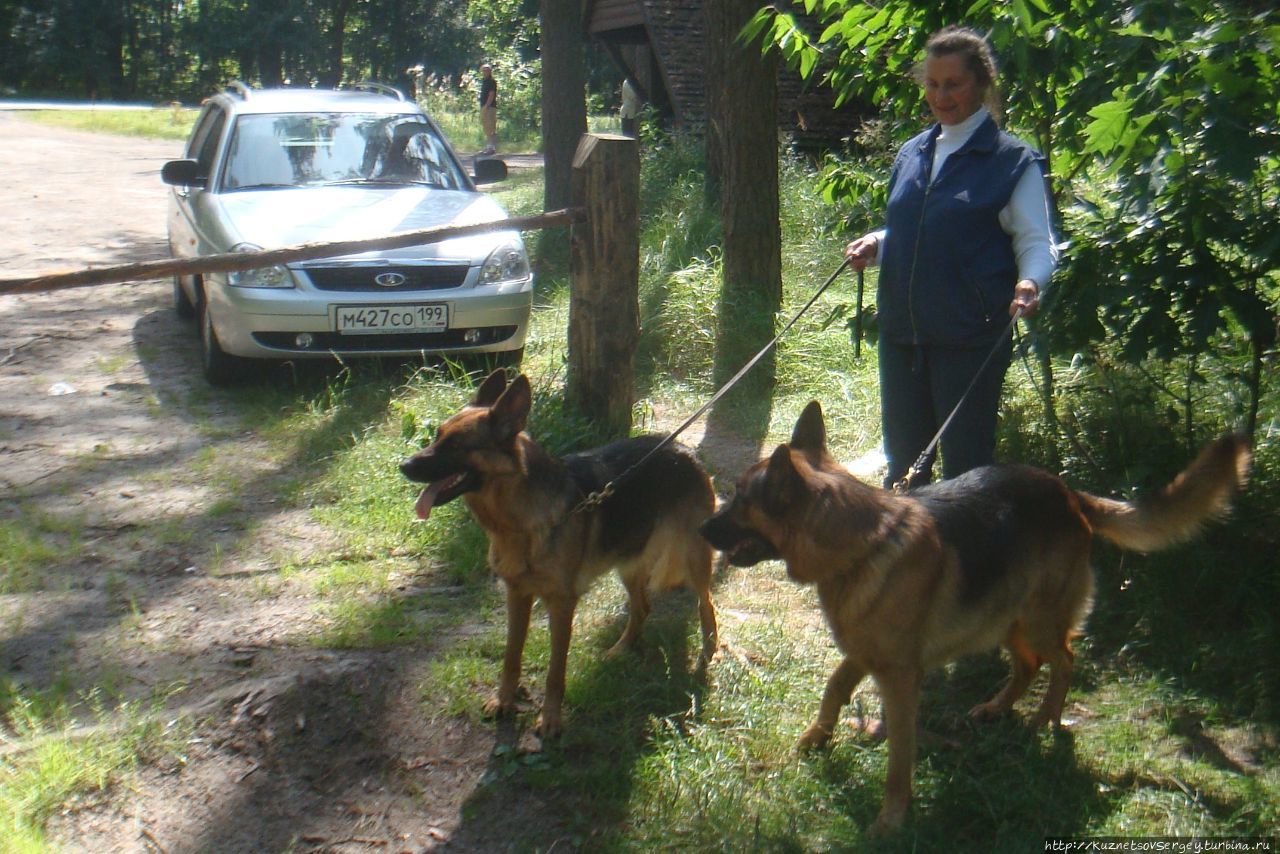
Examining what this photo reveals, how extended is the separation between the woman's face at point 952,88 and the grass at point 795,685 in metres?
2.02

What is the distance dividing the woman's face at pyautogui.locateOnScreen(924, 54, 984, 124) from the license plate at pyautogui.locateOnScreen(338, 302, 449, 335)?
4.30 metres

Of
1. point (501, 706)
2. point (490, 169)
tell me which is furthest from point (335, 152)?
point (501, 706)

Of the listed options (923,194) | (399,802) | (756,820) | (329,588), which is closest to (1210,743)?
(756,820)

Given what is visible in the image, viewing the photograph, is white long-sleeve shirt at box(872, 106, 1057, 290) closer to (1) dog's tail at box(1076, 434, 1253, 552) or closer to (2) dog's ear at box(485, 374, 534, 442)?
(1) dog's tail at box(1076, 434, 1253, 552)

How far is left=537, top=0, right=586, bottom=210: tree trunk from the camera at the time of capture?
12117 millimetres

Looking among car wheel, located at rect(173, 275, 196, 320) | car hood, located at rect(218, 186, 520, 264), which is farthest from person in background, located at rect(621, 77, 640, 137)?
car hood, located at rect(218, 186, 520, 264)

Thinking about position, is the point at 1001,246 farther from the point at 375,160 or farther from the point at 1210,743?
the point at 375,160

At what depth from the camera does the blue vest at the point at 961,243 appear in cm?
404

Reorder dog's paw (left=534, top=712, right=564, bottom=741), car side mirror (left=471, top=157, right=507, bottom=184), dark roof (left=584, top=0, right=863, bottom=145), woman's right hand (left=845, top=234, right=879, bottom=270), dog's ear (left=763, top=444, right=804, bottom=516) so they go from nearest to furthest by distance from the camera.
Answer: dog's ear (left=763, top=444, right=804, bottom=516) < dog's paw (left=534, top=712, right=564, bottom=741) < woman's right hand (left=845, top=234, right=879, bottom=270) < car side mirror (left=471, top=157, right=507, bottom=184) < dark roof (left=584, top=0, right=863, bottom=145)

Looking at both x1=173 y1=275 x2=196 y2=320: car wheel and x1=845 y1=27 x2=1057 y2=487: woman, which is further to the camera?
x1=173 y1=275 x2=196 y2=320: car wheel

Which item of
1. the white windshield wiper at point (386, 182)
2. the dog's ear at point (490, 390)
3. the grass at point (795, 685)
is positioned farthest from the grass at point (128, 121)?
the dog's ear at point (490, 390)

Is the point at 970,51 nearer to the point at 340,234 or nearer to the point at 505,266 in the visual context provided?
the point at 505,266

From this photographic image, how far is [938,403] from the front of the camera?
171 inches

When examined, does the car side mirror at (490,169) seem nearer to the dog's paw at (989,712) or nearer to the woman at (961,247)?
the woman at (961,247)
